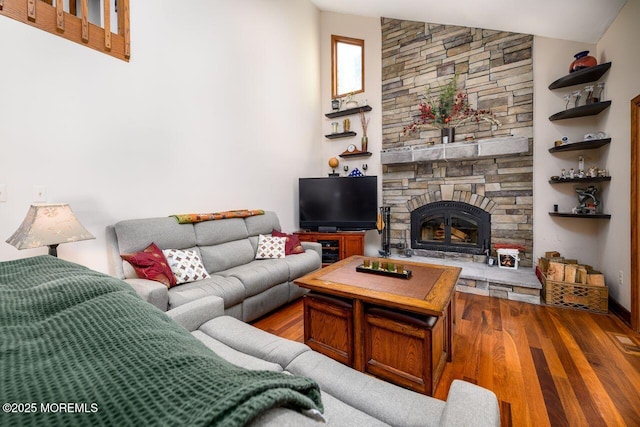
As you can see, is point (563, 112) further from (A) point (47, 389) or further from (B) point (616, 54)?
(A) point (47, 389)

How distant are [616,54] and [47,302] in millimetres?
4534

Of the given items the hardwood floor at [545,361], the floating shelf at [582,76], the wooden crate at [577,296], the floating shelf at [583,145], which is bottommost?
the hardwood floor at [545,361]

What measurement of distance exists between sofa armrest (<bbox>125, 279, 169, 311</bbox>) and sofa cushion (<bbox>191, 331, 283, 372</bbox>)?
25.3 inches

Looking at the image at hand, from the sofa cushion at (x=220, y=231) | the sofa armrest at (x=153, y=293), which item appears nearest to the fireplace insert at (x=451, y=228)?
the sofa cushion at (x=220, y=231)

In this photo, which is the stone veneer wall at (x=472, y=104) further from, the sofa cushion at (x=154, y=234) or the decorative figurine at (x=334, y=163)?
the sofa cushion at (x=154, y=234)

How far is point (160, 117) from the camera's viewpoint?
2748 millimetres

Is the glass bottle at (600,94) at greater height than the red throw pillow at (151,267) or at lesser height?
greater

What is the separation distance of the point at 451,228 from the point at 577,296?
1.58 metres

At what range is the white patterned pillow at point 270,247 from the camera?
325cm

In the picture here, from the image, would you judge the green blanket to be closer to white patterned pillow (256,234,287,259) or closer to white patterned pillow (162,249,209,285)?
white patterned pillow (162,249,209,285)

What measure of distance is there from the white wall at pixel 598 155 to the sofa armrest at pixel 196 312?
11.7ft

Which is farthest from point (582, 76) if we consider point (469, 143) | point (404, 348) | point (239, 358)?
point (239, 358)

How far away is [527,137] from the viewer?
11.5 feet

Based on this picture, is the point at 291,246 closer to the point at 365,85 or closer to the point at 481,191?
the point at 481,191
